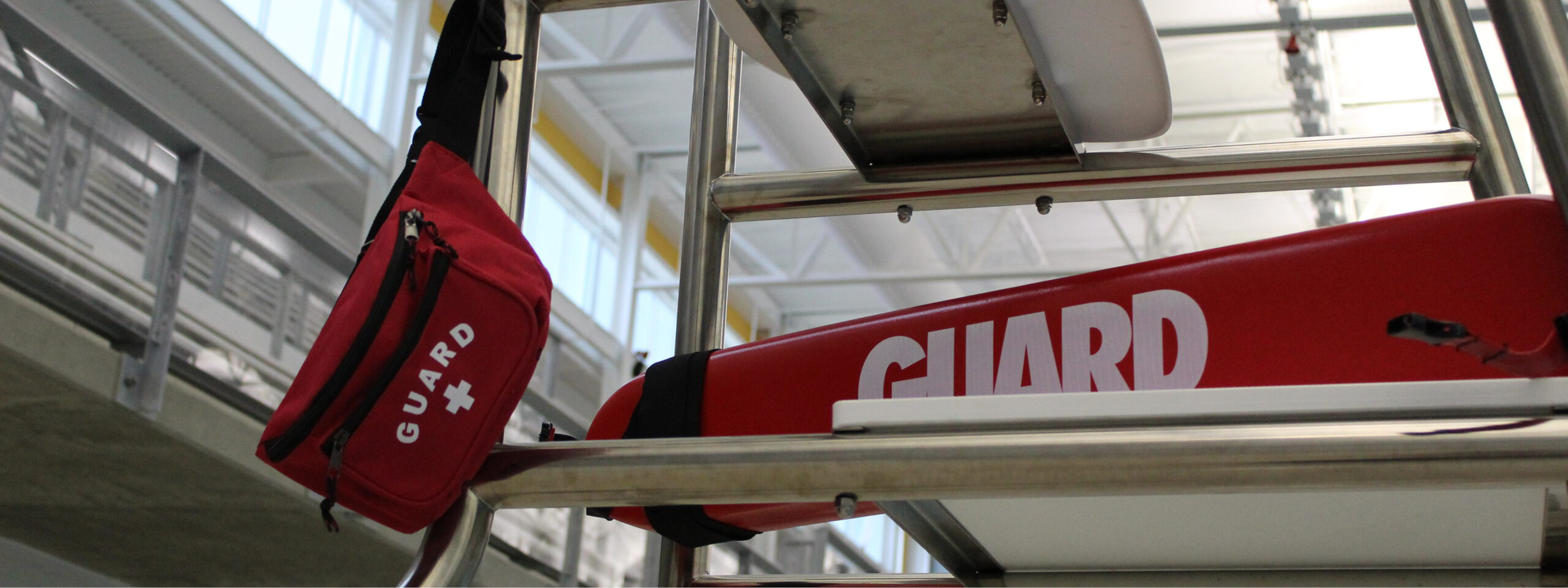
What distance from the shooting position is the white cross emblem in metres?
0.76

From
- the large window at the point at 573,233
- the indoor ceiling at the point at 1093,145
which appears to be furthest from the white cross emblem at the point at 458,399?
the large window at the point at 573,233

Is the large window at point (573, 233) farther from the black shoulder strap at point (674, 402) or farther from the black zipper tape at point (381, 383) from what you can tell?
the black zipper tape at point (381, 383)

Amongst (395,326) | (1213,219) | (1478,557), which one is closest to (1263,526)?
(1478,557)

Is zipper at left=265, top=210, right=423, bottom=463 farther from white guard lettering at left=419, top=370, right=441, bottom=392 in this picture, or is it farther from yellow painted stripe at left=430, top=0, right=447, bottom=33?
yellow painted stripe at left=430, top=0, right=447, bottom=33

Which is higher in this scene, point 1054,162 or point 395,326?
point 1054,162

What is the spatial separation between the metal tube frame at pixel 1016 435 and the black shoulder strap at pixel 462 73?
25 mm

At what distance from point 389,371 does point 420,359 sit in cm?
2

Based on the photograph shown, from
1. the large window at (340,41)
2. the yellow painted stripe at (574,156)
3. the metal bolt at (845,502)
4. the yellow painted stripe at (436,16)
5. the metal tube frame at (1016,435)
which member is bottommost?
the metal bolt at (845,502)

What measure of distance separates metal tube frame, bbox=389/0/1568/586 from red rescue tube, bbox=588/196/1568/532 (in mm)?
65

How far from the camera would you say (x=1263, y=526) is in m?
0.71

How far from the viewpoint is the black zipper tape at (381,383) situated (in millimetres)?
756

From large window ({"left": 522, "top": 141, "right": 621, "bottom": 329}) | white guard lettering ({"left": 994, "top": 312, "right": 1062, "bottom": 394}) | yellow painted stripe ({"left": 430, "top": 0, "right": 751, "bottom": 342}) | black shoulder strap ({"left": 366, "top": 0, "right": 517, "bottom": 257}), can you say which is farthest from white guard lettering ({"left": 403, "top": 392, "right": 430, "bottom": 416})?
large window ({"left": 522, "top": 141, "right": 621, "bottom": 329})

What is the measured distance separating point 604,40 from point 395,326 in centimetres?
812

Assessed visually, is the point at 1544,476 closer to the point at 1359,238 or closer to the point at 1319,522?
the point at 1319,522
